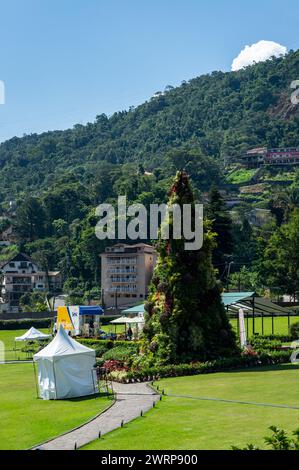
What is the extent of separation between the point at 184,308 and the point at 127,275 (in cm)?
7348

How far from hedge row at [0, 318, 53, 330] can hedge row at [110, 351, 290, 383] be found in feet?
129

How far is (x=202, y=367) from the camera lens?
28297mm

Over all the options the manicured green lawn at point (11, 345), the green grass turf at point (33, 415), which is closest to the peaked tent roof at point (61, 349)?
the green grass turf at point (33, 415)

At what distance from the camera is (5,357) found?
4322 centimetres

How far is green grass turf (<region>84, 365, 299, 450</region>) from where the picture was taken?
48.6 feet

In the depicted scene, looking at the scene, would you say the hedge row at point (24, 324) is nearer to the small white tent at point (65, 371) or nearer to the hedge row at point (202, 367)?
the hedge row at point (202, 367)

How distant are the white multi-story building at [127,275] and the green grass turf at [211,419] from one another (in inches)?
3057

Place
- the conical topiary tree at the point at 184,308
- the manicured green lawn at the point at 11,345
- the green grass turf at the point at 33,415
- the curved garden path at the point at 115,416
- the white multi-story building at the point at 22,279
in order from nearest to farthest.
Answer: the curved garden path at the point at 115,416 < the green grass turf at the point at 33,415 < the conical topiary tree at the point at 184,308 < the manicured green lawn at the point at 11,345 < the white multi-story building at the point at 22,279

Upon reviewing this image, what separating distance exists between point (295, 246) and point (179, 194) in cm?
4589

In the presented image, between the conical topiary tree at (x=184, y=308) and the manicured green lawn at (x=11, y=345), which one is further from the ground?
the conical topiary tree at (x=184, y=308)

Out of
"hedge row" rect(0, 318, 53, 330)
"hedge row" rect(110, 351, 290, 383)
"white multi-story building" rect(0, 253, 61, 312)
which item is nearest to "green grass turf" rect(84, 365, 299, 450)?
"hedge row" rect(110, 351, 290, 383)

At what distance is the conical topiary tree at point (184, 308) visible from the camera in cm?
2995

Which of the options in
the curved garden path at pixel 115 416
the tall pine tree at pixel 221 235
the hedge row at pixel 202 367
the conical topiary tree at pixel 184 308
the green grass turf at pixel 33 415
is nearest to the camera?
the curved garden path at pixel 115 416

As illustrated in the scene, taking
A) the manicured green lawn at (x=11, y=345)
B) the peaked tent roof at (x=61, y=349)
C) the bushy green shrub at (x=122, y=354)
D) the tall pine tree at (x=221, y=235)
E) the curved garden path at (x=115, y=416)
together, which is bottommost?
the manicured green lawn at (x=11, y=345)
